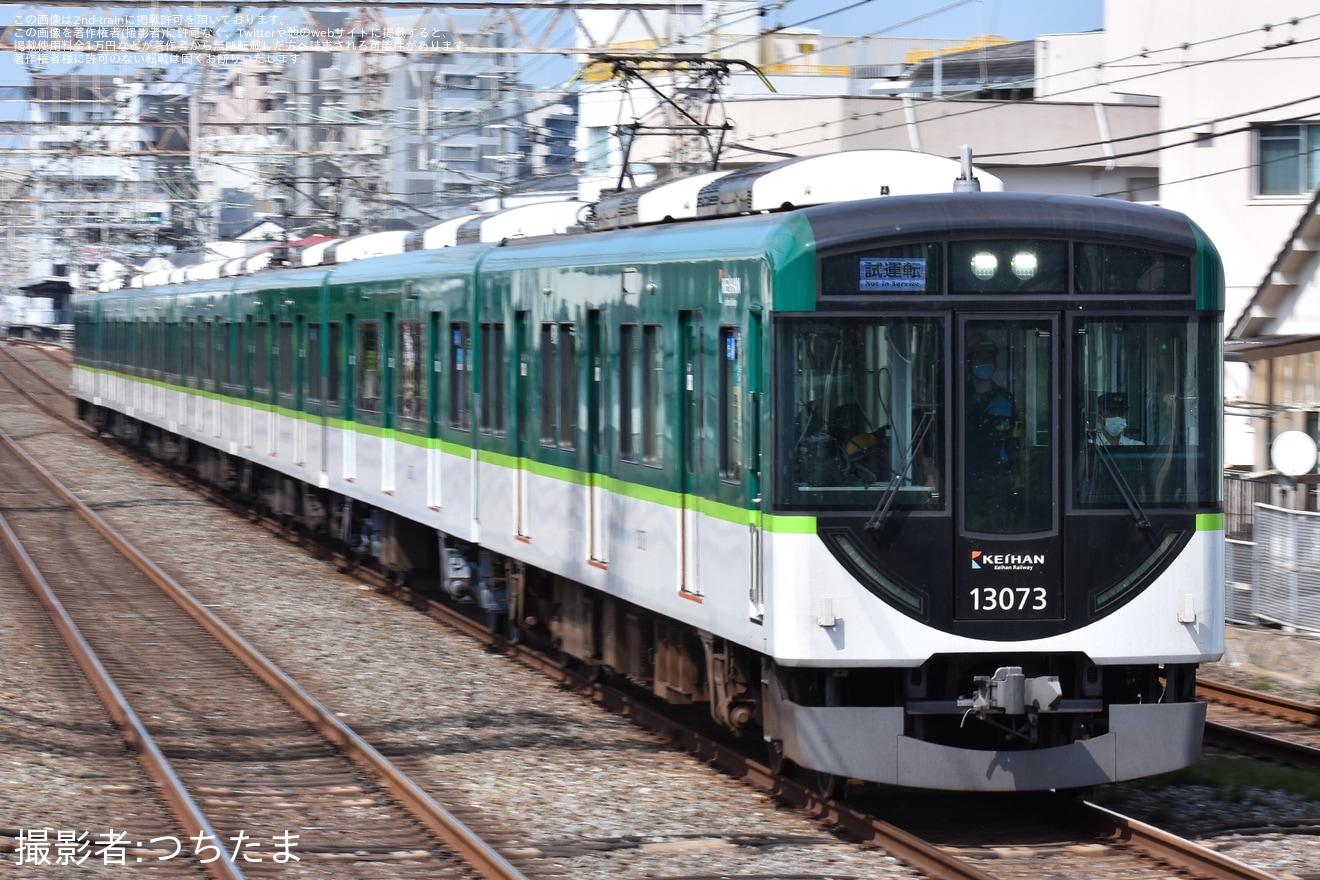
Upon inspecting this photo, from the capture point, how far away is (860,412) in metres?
7.88

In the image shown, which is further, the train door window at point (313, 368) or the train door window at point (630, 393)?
the train door window at point (313, 368)

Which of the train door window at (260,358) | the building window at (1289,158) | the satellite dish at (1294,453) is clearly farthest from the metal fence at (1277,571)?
the train door window at (260,358)

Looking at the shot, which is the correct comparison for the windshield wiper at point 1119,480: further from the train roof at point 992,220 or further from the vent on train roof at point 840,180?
the vent on train roof at point 840,180

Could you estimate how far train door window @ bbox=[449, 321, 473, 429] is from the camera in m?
13.6

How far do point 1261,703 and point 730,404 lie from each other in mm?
4577

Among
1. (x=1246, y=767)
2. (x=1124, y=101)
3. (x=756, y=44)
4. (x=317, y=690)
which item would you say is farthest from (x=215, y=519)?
(x=756, y=44)

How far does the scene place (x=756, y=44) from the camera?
4791 centimetres

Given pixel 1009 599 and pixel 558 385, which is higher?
pixel 558 385

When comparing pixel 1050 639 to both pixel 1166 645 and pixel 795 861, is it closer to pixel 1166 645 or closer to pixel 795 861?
pixel 1166 645

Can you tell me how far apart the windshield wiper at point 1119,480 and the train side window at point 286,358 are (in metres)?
13.4

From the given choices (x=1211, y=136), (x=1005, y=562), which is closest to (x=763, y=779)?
(x=1005, y=562)

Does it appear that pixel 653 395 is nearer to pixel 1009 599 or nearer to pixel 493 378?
pixel 1009 599

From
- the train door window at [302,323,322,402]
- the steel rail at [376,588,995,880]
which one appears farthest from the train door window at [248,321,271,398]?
the steel rail at [376,588,995,880]

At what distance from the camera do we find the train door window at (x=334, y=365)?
17906mm
